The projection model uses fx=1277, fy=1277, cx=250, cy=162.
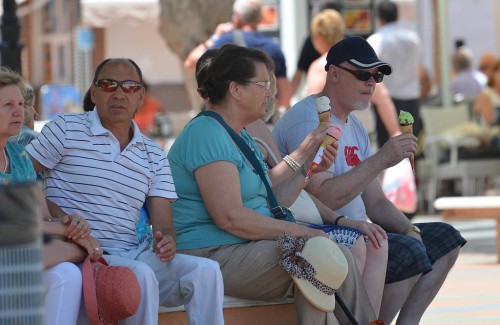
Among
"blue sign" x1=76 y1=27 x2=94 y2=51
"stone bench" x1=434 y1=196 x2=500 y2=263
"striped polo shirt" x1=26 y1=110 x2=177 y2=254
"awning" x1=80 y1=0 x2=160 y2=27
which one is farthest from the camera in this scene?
"awning" x1=80 y1=0 x2=160 y2=27

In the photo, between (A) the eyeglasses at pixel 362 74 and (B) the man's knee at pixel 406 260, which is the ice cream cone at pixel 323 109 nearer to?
(A) the eyeglasses at pixel 362 74

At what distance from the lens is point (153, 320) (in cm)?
460

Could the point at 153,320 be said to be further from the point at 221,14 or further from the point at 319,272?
the point at 221,14

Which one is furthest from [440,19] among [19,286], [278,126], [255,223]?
[19,286]

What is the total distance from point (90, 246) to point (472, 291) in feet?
15.1

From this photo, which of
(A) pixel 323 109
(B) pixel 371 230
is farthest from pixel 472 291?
(A) pixel 323 109

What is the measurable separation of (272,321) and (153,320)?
0.78m

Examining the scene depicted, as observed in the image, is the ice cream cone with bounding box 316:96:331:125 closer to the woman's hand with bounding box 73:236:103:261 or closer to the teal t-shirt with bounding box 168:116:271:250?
the teal t-shirt with bounding box 168:116:271:250

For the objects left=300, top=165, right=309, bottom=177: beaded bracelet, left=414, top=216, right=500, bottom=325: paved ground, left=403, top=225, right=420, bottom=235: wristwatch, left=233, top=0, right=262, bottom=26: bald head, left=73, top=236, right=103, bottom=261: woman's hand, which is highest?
left=233, top=0, right=262, bottom=26: bald head

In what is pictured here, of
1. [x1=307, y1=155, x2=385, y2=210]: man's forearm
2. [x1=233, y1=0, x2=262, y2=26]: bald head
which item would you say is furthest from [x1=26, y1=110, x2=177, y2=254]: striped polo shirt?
[x1=233, y1=0, x2=262, y2=26]: bald head

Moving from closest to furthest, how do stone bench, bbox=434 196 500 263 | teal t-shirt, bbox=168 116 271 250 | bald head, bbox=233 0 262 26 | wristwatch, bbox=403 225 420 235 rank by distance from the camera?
teal t-shirt, bbox=168 116 271 250 → wristwatch, bbox=403 225 420 235 → bald head, bbox=233 0 262 26 → stone bench, bbox=434 196 500 263

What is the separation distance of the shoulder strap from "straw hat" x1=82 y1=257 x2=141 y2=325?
2.90ft

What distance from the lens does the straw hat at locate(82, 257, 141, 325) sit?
440 cm

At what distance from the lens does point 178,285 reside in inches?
190
